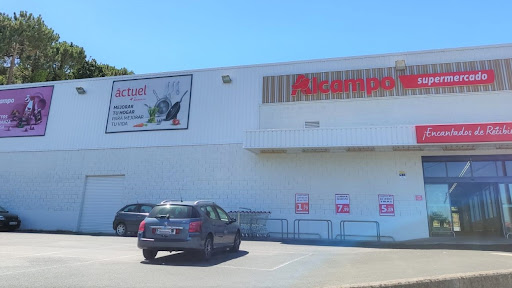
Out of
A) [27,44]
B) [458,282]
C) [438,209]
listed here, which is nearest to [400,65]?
[438,209]

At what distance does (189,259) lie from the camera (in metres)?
9.57

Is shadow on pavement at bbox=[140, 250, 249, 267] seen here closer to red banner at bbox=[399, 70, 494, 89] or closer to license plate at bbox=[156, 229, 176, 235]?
license plate at bbox=[156, 229, 176, 235]

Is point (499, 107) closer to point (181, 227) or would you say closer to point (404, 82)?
point (404, 82)

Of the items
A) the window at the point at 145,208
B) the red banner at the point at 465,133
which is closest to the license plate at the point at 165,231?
the window at the point at 145,208

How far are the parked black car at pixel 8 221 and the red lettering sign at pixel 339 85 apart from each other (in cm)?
1603

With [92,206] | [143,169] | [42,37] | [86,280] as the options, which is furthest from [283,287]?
[42,37]

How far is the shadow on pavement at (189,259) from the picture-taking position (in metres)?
8.80

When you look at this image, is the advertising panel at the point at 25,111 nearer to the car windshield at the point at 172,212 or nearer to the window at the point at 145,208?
the window at the point at 145,208

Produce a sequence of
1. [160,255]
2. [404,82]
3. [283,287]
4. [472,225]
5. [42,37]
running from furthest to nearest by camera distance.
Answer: [42,37], [404,82], [472,225], [160,255], [283,287]

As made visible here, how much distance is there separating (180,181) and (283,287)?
14.0 m

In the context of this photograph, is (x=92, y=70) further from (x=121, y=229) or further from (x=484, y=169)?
(x=484, y=169)

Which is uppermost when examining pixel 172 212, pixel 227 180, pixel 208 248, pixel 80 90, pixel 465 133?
pixel 80 90

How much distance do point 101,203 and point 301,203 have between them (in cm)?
1087

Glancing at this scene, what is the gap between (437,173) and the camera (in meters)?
17.0
